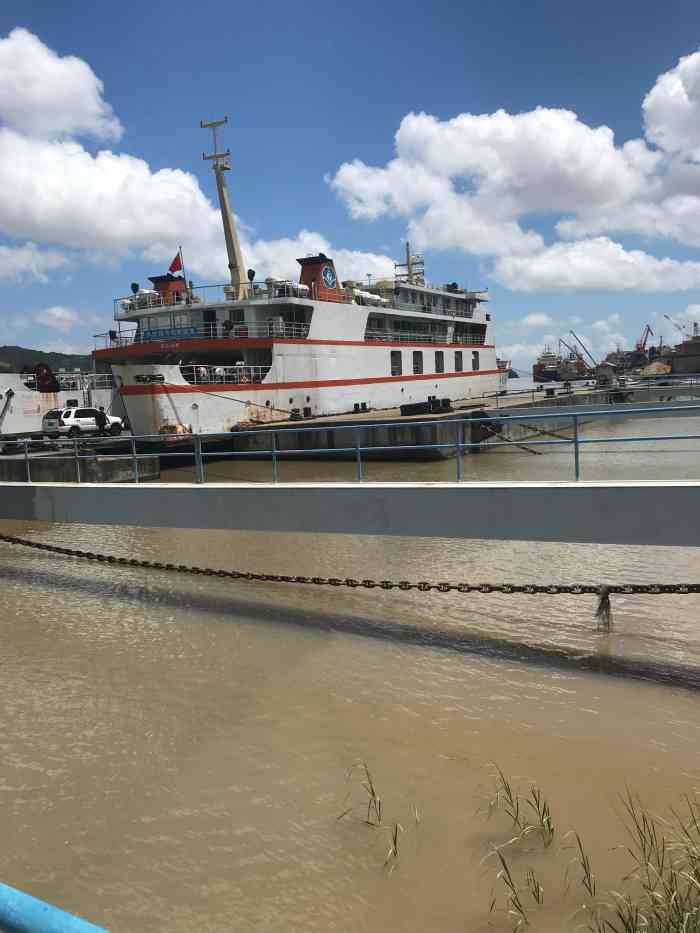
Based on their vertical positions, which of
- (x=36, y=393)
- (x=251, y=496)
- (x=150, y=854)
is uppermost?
(x=36, y=393)

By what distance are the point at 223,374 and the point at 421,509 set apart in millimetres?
20157

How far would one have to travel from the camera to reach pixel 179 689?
6762mm

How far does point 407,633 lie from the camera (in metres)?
7.97

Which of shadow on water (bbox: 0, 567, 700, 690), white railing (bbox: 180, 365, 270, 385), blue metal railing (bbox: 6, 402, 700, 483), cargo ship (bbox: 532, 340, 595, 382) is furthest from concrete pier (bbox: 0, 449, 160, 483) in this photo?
cargo ship (bbox: 532, 340, 595, 382)

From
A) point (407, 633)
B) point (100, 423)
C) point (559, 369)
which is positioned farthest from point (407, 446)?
point (559, 369)

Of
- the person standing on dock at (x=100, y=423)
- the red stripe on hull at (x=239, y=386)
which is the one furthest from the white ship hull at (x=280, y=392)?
the person standing on dock at (x=100, y=423)

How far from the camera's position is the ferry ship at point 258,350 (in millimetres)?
25391

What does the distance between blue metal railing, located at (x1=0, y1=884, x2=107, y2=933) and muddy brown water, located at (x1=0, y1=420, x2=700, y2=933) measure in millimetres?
2852

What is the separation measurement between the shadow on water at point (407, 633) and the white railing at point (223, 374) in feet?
51.0

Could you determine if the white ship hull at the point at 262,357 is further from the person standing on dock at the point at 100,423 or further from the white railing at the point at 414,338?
the person standing on dock at the point at 100,423

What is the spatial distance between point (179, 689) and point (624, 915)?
444 cm

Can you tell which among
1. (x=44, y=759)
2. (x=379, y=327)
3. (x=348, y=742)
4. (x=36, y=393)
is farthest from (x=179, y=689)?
(x=379, y=327)

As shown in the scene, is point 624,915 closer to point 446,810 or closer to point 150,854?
point 446,810

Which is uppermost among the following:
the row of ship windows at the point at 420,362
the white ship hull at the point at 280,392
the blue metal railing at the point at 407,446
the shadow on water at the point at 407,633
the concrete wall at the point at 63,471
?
the row of ship windows at the point at 420,362
